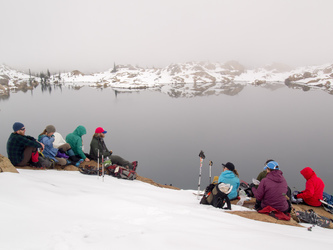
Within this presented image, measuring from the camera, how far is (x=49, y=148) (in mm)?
6711

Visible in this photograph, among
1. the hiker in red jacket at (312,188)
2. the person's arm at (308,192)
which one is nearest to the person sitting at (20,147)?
the hiker in red jacket at (312,188)

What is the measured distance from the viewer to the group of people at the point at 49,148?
5.49 m

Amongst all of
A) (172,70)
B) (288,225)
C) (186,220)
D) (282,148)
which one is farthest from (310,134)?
(172,70)

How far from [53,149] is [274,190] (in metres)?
6.69

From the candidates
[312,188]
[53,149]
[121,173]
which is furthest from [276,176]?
[53,149]

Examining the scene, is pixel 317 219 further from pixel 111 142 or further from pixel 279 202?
pixel 111 142

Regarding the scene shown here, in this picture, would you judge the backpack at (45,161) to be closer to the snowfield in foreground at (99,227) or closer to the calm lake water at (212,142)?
the snowfield in foreground at (99,227)

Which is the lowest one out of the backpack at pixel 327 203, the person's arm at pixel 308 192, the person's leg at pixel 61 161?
the backpack at pixel 327 203

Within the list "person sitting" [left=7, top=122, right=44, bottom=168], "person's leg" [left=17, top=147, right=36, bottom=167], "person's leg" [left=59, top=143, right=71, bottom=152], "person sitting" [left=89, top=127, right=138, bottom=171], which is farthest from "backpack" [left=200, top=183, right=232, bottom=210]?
"person's leg" [left=59, top=143, right=71, bottom=152]

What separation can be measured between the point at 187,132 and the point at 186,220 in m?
19.5

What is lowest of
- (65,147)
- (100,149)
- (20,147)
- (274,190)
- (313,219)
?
(313,219)

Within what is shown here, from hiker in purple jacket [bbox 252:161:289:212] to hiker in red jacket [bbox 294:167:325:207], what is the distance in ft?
5.75

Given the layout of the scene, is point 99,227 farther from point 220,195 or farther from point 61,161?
point 61,161

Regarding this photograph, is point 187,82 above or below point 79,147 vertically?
above
